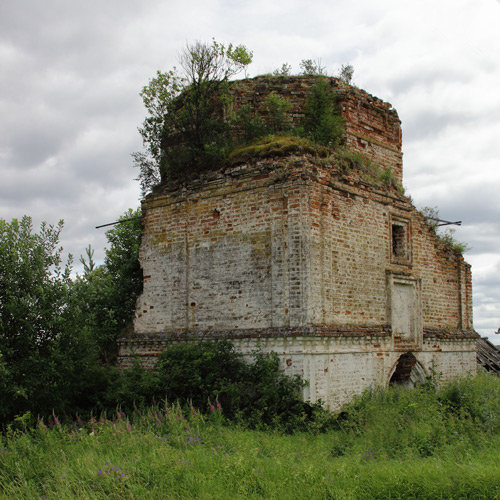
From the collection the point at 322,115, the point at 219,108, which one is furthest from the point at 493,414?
the point at 219,108

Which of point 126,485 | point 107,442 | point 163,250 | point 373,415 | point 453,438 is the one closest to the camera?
point 126,485

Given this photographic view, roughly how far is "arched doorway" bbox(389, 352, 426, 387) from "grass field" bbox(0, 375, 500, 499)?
10.4 feet

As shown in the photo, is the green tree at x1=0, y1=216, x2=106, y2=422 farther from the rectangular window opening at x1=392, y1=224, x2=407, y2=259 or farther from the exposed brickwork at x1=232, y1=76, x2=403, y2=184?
the rectangular window opening at x1=392, y1=224, x2=407, y2=259

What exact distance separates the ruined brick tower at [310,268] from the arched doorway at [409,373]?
0.03 m

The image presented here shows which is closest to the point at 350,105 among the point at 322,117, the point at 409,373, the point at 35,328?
the point at 322,117

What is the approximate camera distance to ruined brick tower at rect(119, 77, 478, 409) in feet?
34.8

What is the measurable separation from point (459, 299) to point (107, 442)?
10749mm

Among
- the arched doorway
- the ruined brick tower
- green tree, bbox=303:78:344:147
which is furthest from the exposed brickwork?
the arched doorway

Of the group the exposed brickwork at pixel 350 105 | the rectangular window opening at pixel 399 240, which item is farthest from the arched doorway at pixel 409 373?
the exposed brickwork at pixel 350 105

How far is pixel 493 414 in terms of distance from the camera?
396 inches

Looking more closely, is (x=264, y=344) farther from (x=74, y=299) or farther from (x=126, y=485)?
(x=126, y=485)

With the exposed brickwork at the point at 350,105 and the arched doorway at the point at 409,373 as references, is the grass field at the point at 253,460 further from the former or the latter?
the exposed brickwork at the point at 350,105

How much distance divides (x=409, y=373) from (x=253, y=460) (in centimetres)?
743

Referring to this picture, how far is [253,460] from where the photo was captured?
275 inches
